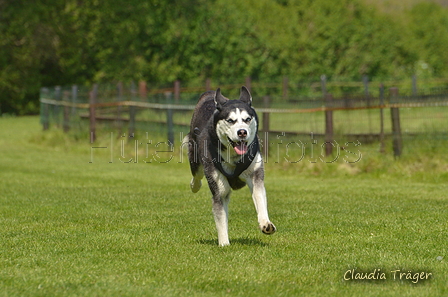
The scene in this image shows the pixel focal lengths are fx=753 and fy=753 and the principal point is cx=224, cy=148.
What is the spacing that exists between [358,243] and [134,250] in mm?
2458

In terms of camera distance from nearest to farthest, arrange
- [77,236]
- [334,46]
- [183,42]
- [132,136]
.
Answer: [77,236] < [132,136] < [183,42] < [334,46]

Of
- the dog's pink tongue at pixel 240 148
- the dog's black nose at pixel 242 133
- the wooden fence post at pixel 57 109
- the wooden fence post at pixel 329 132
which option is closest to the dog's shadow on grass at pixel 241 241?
the dog's pink tongue at pixel 240 148

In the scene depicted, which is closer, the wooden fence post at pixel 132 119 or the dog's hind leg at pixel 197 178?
the dog's hind leg at pixel 197 178

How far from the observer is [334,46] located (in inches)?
2035

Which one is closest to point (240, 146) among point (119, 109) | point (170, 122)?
point (170, 122)

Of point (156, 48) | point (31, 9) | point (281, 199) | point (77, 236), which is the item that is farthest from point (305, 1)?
point (77, 236)

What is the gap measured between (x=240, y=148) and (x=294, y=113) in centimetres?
1216

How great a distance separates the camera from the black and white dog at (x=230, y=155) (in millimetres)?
7898

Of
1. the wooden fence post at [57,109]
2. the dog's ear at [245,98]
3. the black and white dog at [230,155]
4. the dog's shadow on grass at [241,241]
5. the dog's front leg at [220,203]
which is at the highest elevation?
the wooden fence post at [57,109]

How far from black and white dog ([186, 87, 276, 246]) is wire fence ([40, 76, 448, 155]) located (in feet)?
29.5

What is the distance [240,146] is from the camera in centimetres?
803

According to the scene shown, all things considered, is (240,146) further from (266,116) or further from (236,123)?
(266,116)

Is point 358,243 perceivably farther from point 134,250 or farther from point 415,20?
point 415,20

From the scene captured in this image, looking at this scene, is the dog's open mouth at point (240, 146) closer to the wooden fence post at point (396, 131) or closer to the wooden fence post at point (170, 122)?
the wooden fence post at point (396, 131)
